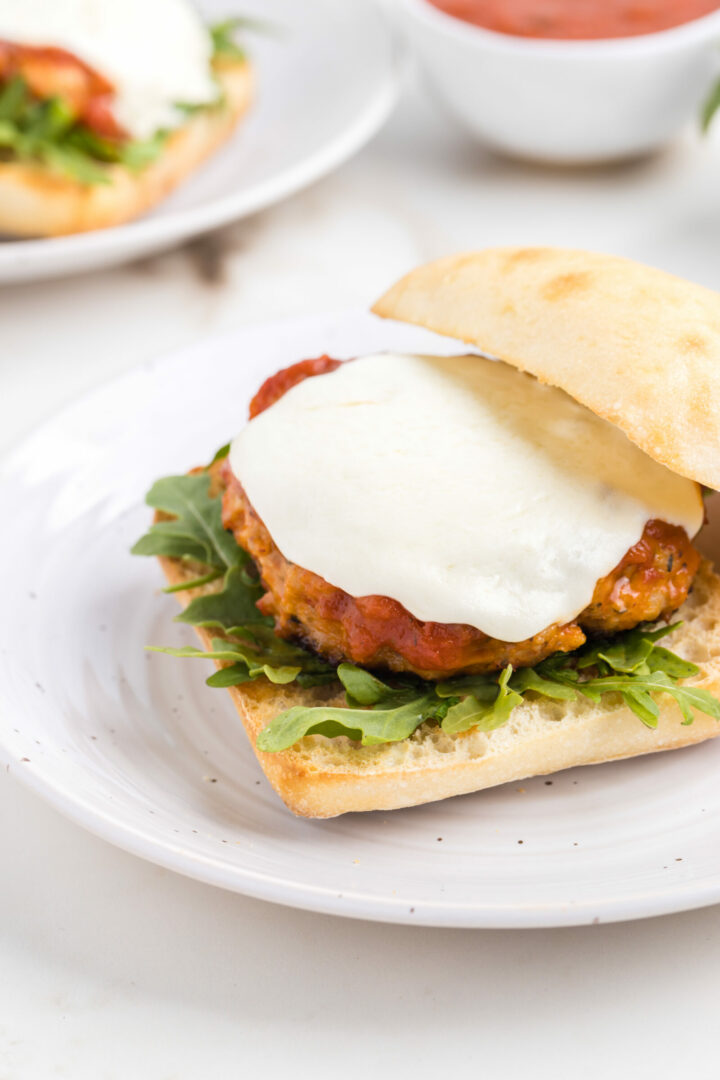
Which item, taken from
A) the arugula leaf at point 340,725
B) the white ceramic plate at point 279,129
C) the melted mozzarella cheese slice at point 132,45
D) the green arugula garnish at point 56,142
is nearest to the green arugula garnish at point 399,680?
the arugula leaf at point 340,725

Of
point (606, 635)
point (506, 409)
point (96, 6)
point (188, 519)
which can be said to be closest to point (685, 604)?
point (606, 635)

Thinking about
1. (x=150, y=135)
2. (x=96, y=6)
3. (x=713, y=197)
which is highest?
(x=96, y=6)

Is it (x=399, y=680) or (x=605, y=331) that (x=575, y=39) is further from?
(x=399, y=680)

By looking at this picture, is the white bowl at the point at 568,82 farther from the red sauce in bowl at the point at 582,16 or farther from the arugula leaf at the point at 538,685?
the arugula leaf at the point at 538,685

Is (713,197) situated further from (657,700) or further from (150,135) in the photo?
(657,700)

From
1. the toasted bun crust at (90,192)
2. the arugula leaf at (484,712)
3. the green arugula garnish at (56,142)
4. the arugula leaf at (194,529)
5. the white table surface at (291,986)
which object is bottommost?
the white table surface at (291,986)
